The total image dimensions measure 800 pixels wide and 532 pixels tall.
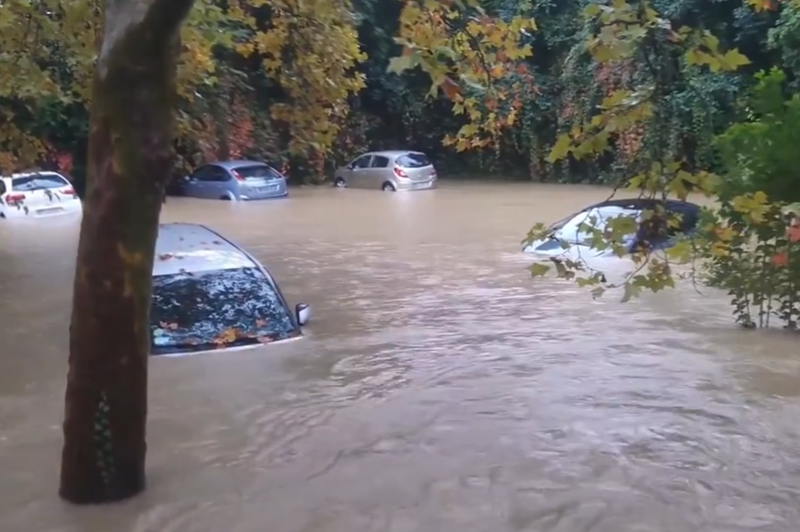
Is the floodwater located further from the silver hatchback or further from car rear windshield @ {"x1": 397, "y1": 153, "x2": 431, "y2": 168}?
car rear windshield @ {"x1": 397, "y1": 153, "x2": 431, "y2": 168}

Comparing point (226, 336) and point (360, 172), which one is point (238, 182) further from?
point (226, 336)

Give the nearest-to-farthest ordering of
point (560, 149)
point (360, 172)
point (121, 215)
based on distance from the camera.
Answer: point (121, 215) → point (560, 149) → point (360, 172)

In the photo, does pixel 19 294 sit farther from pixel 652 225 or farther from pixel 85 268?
pixel 652 225

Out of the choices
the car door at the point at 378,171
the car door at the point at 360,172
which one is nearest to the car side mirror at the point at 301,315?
the car door at the point at 378,171

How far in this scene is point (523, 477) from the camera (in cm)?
697

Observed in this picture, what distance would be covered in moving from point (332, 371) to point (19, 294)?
5.99 metres

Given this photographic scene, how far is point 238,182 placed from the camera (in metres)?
26.8

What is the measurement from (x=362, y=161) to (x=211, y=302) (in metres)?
23.1

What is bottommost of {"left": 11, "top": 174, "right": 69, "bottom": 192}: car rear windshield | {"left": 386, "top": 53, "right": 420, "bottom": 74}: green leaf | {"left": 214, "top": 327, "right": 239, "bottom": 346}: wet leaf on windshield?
{"left": 214, "top": 327, "right": 239, "bottom": 346}: wet leaf on windshield

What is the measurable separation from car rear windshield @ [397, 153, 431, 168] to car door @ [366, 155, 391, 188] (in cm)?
44

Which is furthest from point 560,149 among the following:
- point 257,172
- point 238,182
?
point 257,172

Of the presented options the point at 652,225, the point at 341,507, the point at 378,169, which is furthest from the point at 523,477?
the point at 378,169

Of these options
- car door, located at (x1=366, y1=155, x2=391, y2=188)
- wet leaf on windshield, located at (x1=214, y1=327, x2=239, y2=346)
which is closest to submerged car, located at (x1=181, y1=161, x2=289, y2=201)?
car door, located at (x1=366, y1=155, x2=391, y2=188)

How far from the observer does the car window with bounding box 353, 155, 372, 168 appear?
32.0 m
